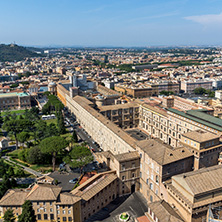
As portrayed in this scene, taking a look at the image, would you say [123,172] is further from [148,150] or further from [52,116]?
[52,116]

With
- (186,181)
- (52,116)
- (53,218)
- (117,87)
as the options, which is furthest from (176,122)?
(117,87)

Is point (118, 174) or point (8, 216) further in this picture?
point (118, 174)

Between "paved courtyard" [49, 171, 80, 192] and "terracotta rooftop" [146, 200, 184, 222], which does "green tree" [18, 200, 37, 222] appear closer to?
"paved courtyard" [49, 171, 80, 192]

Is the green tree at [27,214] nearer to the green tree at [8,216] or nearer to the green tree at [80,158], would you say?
the green tree at [8,216]

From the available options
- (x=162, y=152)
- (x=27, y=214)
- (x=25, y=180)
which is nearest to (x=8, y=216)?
(x=27, y=214)

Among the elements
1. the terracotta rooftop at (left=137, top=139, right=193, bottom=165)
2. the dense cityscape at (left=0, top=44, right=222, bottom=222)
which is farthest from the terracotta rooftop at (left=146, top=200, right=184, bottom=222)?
the terracotta rooftop at (left=137, top=139, right=193, bottom=165)

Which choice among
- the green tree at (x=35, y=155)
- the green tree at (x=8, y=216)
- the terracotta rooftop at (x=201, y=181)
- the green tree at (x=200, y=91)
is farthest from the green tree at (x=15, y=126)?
the green tree at (x=200, y=91)

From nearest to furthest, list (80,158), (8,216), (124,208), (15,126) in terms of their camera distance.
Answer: (8,216), (124,208), (80,158), (15,126)

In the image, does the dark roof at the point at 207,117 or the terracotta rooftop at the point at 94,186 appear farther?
the dark roof at the point at 207,117

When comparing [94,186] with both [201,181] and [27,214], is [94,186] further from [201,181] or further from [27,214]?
[201,181]
